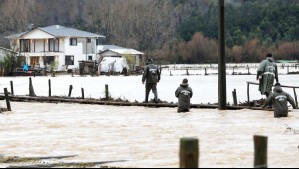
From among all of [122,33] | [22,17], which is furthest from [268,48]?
[22,17]

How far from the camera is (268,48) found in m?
136

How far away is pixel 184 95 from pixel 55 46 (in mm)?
76451

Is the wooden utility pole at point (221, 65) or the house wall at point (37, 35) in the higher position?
the house wall at point (37, 35)

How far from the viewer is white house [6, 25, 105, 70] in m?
99.4

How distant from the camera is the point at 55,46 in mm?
100500

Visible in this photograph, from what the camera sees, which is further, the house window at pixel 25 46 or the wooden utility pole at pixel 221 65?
the house window at pixel 25 46

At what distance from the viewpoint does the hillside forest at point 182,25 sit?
137 meters

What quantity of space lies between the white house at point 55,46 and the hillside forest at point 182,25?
3260 centimetres

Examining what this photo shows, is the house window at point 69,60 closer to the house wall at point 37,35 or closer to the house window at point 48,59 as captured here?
the house window at point 48,59

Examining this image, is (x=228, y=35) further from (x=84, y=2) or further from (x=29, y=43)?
(x=29, y=43)

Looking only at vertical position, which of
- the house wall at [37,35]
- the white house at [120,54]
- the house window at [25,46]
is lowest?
the white house at [120,54]

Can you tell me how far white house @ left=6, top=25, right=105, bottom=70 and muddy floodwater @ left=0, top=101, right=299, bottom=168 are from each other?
71.4 m

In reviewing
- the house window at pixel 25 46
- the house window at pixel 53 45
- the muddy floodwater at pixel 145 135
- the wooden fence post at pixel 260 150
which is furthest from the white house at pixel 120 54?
the wooden fence post at pixel 260 150

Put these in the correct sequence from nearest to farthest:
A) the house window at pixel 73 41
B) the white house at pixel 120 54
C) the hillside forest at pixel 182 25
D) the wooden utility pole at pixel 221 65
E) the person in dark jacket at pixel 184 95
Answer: the person in dark jacket at pixel 184 95, the wooden utility pole at pixel 221 65, the house window at pixel 73 41, the white house at pixel 120 54, the hillside forest at pixel 182 25
